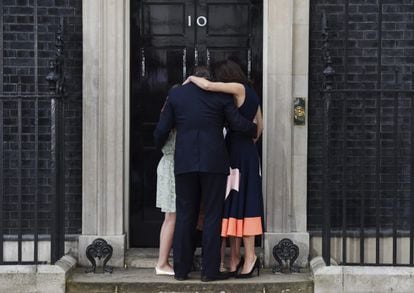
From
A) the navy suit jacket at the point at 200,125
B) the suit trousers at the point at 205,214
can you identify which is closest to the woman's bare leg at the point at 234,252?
the suit trousers at the point at 205,214

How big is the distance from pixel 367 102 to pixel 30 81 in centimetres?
298

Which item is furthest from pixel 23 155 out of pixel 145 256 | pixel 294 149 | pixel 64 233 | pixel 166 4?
pixel 294 149

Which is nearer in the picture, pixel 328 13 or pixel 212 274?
pixel 212 274

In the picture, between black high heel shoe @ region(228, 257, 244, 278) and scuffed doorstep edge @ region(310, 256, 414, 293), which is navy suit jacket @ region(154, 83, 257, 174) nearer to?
black high heel shoe @ region(228, 257, 244, 278)

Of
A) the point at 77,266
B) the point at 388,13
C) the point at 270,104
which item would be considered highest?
the point at 388,13

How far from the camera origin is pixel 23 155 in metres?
6.63

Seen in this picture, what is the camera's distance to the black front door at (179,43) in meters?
6.85

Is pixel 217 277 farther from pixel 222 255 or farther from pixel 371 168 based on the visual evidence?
pixel 371 168

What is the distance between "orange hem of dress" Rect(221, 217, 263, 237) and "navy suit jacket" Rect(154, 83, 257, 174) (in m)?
0.43

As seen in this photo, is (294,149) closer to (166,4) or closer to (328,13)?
(328,13)

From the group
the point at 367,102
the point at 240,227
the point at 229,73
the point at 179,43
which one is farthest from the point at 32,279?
the point at 367,102

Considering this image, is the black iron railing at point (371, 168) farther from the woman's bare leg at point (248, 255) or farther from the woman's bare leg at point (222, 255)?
the woman's bare leg at point (222, 255)

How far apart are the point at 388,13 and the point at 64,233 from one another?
3.45 meters

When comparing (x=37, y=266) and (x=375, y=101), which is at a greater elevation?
(x=375, y=101)
